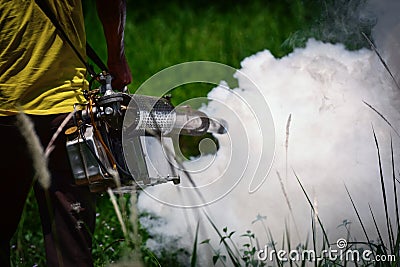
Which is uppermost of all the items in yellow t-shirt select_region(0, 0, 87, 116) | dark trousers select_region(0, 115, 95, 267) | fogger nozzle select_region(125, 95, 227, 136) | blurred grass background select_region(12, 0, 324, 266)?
blurred grass background select_region(12, 0, 324, 266)

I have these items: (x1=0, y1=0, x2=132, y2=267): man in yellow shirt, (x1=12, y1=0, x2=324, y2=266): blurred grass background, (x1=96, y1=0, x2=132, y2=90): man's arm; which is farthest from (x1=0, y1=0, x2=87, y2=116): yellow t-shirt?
(x1=12, y1=0, x2=324, y2=266): blurred grass background

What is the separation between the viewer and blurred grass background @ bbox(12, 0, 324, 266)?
3.49 meters

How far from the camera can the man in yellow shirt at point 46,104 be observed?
1.99 m

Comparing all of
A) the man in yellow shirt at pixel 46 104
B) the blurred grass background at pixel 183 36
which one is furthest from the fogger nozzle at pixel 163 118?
the blurred grass background at pixel 183 36

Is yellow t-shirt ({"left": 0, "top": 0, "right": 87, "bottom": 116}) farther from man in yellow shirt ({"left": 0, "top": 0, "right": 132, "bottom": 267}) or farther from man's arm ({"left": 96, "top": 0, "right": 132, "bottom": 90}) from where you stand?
man's arm ({"left": 96, "top": 0, "right": 132, "bottom": 90})

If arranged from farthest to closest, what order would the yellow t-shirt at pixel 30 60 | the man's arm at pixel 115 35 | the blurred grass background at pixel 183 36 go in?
the blurred grass background at pixel 183 36
the man's arm at pixel 115 35
the yellow t-shirt at pixel 30 60

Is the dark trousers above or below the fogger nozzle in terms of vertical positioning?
below

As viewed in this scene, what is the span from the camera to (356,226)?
95.7 inches

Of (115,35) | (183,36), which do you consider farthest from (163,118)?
(183,36)

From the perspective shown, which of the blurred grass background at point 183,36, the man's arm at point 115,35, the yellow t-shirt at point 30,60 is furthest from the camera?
the blurred grass background at point 183,36

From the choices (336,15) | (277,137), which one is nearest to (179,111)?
(277,137)

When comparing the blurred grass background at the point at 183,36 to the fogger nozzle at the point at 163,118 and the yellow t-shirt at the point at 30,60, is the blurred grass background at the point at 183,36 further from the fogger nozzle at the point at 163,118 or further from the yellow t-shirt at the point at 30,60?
the yellow t-shirt at the point at 30,60

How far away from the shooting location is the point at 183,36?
5.27 metres

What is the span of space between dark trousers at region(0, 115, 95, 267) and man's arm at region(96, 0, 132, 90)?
221 millimetres
